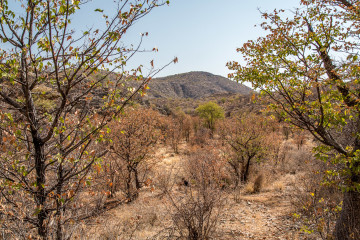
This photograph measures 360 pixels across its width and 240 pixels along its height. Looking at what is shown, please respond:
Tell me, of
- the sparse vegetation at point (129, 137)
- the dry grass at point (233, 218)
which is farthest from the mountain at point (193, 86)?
the sparse vegetation at point (129, 137)

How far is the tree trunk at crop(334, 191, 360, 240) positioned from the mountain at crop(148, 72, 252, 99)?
8834 cm

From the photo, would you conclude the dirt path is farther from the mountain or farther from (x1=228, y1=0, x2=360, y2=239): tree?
the mountain

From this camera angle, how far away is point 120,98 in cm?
282

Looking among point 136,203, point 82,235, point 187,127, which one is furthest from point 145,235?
point 187,127

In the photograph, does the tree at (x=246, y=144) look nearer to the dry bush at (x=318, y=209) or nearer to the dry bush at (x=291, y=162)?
the dry bush at (x=291, y=162)

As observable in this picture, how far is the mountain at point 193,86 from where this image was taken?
102463 mm

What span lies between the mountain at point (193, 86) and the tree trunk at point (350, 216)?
88344 millimetres

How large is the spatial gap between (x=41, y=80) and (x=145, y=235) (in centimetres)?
593

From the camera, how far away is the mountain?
102m

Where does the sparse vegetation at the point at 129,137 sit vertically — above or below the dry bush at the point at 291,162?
above

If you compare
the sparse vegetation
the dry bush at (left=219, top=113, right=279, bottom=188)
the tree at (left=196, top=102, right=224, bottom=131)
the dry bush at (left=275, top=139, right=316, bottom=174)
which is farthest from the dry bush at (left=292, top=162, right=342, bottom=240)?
the tree at (left=196, top=102, right=224, bottom=131)

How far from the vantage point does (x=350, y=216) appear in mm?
4641

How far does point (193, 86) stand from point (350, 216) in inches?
4318

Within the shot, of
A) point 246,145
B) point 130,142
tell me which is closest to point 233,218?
point 130,142
